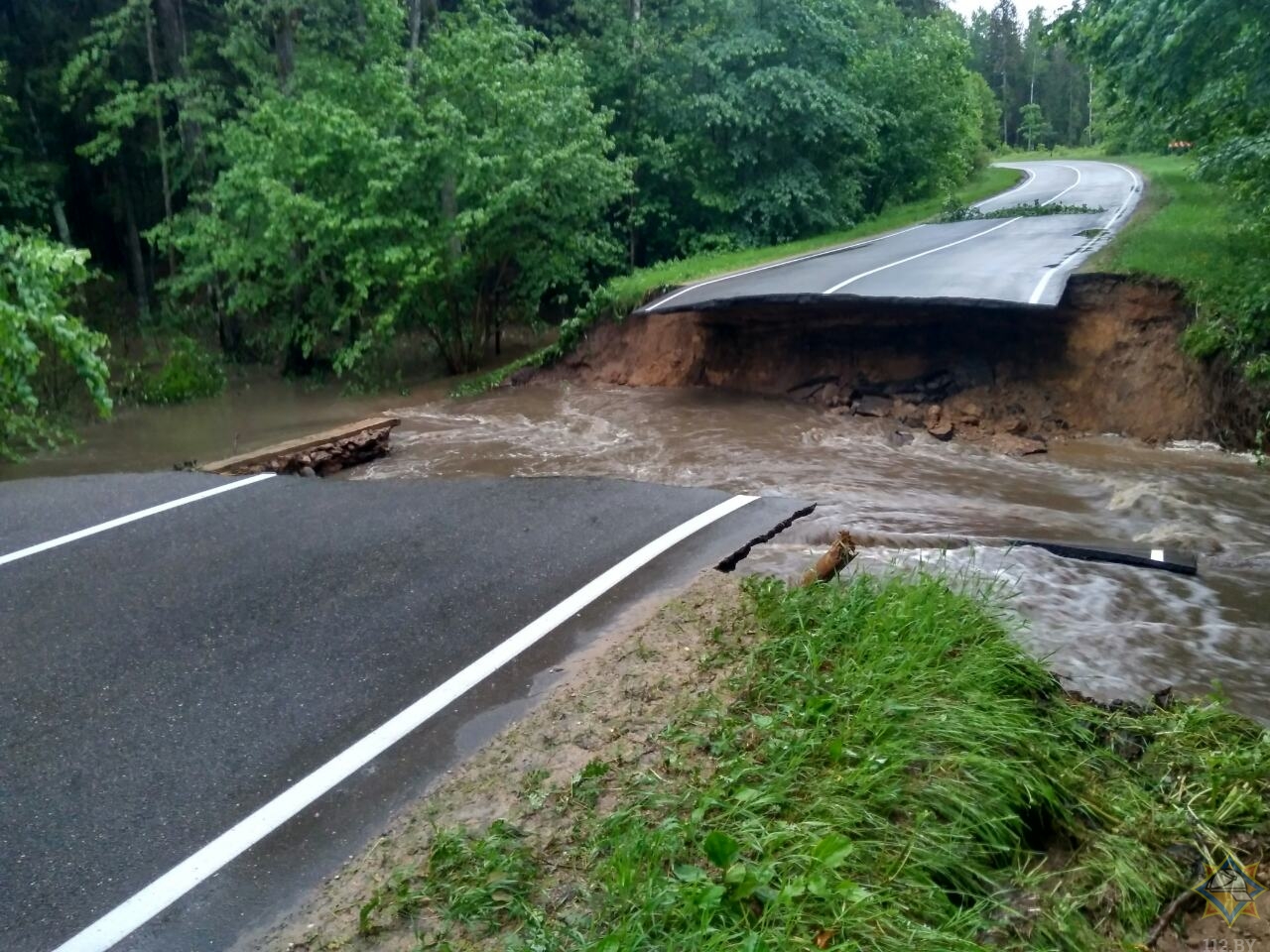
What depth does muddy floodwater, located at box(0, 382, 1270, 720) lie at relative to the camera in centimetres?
629

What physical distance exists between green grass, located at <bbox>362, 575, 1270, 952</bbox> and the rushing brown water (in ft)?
3.37

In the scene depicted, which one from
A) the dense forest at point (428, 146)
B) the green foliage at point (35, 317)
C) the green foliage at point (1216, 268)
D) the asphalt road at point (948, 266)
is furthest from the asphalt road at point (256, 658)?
the green foliage at point (1216, 268)

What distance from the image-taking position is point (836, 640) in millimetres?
5211

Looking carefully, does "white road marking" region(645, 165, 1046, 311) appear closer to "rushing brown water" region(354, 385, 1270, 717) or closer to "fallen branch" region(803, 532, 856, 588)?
"rushing brown water" region(354, 385, 1270, 717)

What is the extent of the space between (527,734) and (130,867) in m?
1.53

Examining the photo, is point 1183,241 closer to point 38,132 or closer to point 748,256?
point 748,256

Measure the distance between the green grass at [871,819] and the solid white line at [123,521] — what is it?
4.51 metres

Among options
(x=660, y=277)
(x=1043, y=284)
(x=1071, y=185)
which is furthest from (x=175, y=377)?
(x=1071, y=185)

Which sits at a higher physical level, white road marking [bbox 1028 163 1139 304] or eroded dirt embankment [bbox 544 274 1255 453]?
white road marking [bbox 1028 163 1139 304]

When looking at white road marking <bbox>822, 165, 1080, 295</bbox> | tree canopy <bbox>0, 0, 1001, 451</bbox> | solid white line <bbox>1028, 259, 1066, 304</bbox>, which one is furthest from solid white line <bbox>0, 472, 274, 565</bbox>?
solid white line <bbox>1028, 259, 1066, 304</bbox>

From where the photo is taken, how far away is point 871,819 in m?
3.78

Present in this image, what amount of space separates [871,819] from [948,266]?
571 inches

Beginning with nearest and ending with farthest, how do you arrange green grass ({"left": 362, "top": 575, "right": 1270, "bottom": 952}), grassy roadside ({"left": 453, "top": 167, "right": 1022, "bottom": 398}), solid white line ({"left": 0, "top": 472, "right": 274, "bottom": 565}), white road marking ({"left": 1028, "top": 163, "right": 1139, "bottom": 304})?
green grass ({"left": 362, "top": 575, "right": 1270, "bottom": 952})
solid white line ({"left": 0, "top": 472, "right": 274, "bottom": 565})
white road marking ({"left": 1028, "top": 163, "right": 1139, "bottom": 304})
grassy roadside ({"left": 453, "top": 167, "right": 1022, "bottom": 398})

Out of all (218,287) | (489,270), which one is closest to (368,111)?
(489,270)
